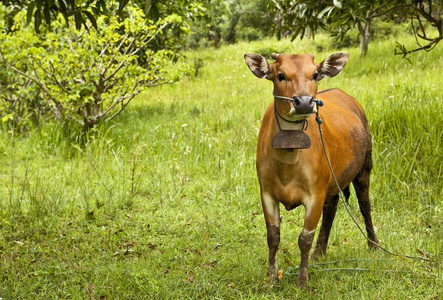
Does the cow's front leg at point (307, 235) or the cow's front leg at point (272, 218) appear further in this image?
the cow's front leg at point (272, 218)

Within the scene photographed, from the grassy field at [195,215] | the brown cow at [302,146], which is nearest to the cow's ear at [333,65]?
the brown cow at [302,146]

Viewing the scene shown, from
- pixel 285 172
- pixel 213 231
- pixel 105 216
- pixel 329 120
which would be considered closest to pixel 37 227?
pixel 105 216

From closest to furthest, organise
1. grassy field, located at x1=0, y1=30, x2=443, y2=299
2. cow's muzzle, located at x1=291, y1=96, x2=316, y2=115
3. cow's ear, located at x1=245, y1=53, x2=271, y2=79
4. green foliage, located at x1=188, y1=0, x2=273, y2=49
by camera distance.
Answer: cow's muzzle, located at x1=291, y1=96, x2=316, y2=115
cow's ear, located at x1=245, y1=53, x2=271, y2=79
grassy field, located at x1=0, y1=30, x2=443, y2=299
green foliage, located at x1=188, y1=0, x2=273, y2=49

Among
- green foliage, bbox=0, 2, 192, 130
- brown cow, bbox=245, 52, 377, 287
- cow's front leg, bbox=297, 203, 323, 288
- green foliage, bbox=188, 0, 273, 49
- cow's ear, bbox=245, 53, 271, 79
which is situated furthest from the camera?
green foliage, bbox=188, 0, 273, 49

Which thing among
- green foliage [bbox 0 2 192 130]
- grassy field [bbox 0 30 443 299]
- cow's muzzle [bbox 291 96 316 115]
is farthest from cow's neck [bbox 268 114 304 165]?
green foliage [bbox 0 2 192 130]

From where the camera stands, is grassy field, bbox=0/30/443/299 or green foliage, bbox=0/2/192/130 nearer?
grassy field, bbox=0/30/443/299

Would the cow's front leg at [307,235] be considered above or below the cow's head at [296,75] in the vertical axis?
below

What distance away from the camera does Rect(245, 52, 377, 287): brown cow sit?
273 cm

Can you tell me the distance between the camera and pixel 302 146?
2.81 meters

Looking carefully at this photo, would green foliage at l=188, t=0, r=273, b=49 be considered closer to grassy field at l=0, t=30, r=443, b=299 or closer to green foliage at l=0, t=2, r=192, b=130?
green foliage at l=0, t=2, r=192, b=130

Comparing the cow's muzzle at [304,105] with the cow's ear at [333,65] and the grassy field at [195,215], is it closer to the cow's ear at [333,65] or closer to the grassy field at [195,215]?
the cow's ear at [333,65]

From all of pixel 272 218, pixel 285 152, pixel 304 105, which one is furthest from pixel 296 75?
pixel 272 218

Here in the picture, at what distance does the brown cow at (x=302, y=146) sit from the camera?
8.95 ft

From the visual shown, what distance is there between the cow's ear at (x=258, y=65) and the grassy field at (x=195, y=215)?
Result: 162 centimetres
